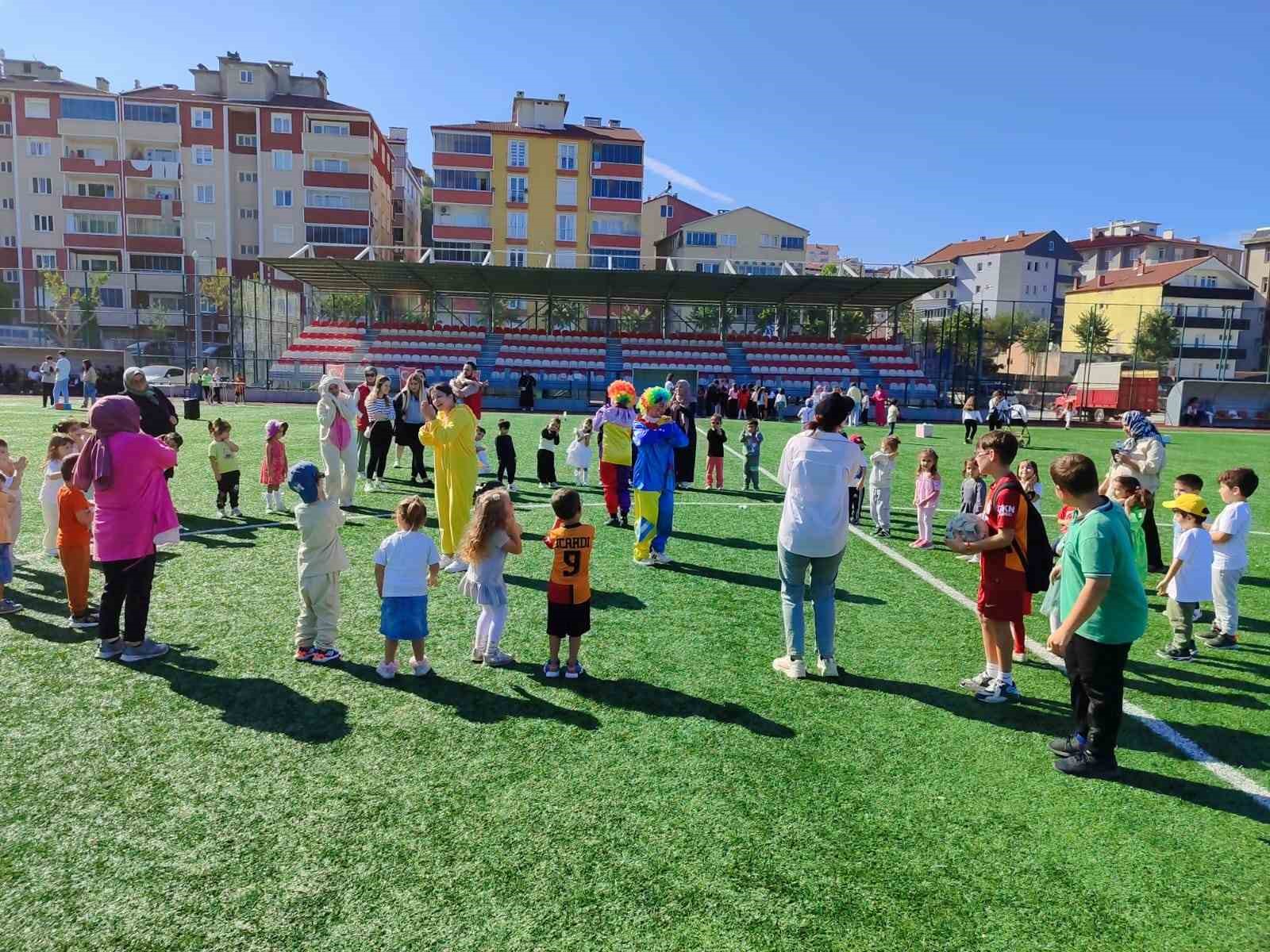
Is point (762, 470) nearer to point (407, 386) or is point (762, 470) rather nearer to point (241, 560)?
point (407, 386)

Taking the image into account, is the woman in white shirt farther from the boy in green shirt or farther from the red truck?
the red truck

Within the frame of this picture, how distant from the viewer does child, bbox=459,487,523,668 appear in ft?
17.8

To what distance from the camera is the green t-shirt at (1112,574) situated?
157 inches

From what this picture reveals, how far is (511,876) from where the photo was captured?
11.1 feet

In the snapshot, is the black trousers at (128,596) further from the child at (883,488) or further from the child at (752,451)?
the child at (752,451)

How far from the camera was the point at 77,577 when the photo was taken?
6285 mm

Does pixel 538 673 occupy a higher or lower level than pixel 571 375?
lower

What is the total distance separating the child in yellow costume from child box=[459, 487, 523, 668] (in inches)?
80.7

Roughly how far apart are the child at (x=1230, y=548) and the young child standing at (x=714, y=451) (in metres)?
8.28

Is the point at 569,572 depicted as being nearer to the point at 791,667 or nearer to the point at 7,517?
the point at 791,667

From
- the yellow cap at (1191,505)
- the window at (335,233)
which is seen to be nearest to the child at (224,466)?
the yellow cap at (1191,505)

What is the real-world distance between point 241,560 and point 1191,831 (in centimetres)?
817

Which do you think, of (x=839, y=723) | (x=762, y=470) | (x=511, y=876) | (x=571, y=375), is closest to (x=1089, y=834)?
(x=839, y=723)

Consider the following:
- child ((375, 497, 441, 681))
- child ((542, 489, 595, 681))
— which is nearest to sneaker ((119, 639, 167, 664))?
child ((375, 497, 441, 681))
